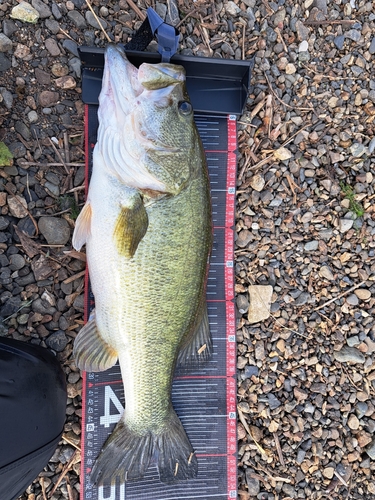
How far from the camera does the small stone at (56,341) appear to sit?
2725mm

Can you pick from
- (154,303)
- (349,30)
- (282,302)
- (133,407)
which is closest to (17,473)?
(133,407)

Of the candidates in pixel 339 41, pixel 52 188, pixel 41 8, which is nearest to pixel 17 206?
pixel 52 188

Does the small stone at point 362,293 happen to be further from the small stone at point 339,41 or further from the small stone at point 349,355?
the small stone at point 339,41

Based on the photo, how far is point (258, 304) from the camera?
299 centimetres

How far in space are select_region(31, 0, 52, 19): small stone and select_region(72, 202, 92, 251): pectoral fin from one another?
4.81 feet

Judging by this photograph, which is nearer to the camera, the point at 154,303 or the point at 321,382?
the point at 154,303

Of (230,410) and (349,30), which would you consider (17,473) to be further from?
(349,30)

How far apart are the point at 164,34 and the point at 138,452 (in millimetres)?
2610

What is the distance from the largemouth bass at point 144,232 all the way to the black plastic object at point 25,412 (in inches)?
9.3

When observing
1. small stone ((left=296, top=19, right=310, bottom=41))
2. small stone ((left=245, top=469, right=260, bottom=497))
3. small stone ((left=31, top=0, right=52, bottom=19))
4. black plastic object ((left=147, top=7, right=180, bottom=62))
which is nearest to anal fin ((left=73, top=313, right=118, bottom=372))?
small stone ((left=245, top=469, right=260, bottom=497))

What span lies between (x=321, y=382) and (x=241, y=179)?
1.65m

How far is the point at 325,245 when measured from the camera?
3.09 m

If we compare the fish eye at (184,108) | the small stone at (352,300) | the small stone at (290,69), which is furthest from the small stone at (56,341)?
the small stone at (290,69)

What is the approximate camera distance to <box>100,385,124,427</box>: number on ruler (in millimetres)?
2736
